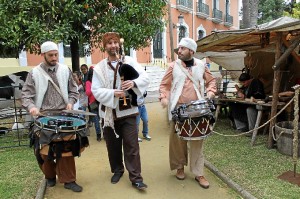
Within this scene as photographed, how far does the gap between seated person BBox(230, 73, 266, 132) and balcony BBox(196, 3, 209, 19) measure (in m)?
18.0

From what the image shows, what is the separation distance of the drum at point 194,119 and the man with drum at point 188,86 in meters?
0.19

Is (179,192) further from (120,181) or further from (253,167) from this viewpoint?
(253,167)

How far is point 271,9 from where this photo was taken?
106 ft

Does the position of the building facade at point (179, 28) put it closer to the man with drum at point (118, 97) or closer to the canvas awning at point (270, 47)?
the canvas awning at point (270, 47)

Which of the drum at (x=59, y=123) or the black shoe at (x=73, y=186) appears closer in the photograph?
the drum at (x=59, y=123)

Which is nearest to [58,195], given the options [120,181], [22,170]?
[120,181]

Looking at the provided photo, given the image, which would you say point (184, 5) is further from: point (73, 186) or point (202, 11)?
point (73, 186)

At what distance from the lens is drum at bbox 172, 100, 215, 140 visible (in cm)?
383

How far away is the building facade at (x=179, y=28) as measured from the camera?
567 inches

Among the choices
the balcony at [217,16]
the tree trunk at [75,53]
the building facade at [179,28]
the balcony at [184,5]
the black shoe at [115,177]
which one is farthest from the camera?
the balcony at [217,16]

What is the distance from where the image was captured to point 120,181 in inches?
171

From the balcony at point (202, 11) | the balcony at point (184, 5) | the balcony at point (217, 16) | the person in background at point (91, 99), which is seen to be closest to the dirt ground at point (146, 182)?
the person in background at point (91, 99)

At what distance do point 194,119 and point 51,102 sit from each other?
5.87 ft

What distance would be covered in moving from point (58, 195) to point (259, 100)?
4460 millimetres
